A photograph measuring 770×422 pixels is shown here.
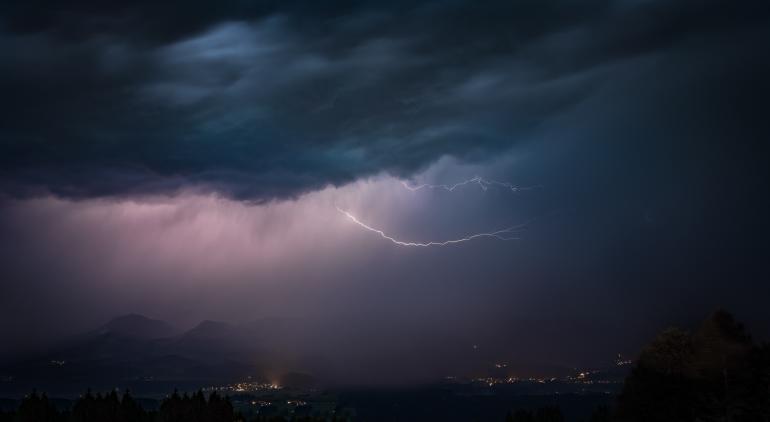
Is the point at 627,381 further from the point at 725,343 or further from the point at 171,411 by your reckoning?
the point at 171,411

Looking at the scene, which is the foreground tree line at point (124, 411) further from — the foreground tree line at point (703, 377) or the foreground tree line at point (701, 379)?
the foreground tree line at point (703, 377)

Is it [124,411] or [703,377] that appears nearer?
[703,377]

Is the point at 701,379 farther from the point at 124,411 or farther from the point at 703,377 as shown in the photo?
the point at 124,411

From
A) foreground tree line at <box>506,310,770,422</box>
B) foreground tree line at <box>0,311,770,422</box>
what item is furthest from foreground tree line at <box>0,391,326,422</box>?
foreground tree line at <box>506,310,770,422</box>

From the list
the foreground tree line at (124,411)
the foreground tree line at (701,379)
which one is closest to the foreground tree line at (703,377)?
the foreground tree line at (701,379)

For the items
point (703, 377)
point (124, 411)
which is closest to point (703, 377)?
point (703, 377)

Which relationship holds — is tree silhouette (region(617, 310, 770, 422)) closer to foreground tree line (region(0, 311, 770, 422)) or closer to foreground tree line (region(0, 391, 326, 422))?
foreground tree line (region(0, 311, 770, 422))

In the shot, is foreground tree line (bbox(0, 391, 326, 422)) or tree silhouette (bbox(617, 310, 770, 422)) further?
foreground tree line (bbox(0, 391, 326, 422))

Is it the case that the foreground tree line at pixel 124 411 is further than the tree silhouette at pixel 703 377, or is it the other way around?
the foreground tree line at pixel 124 411

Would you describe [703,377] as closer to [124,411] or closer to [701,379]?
[701,379]

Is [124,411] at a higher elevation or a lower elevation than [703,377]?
lower

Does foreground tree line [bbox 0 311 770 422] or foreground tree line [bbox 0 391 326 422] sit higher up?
foreground tree line [bbox 0 311 770 422]

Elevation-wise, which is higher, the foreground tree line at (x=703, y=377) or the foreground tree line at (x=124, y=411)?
the foreground tree line at (x=703, y=377)

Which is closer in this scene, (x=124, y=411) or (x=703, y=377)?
(x=703, y=377)
